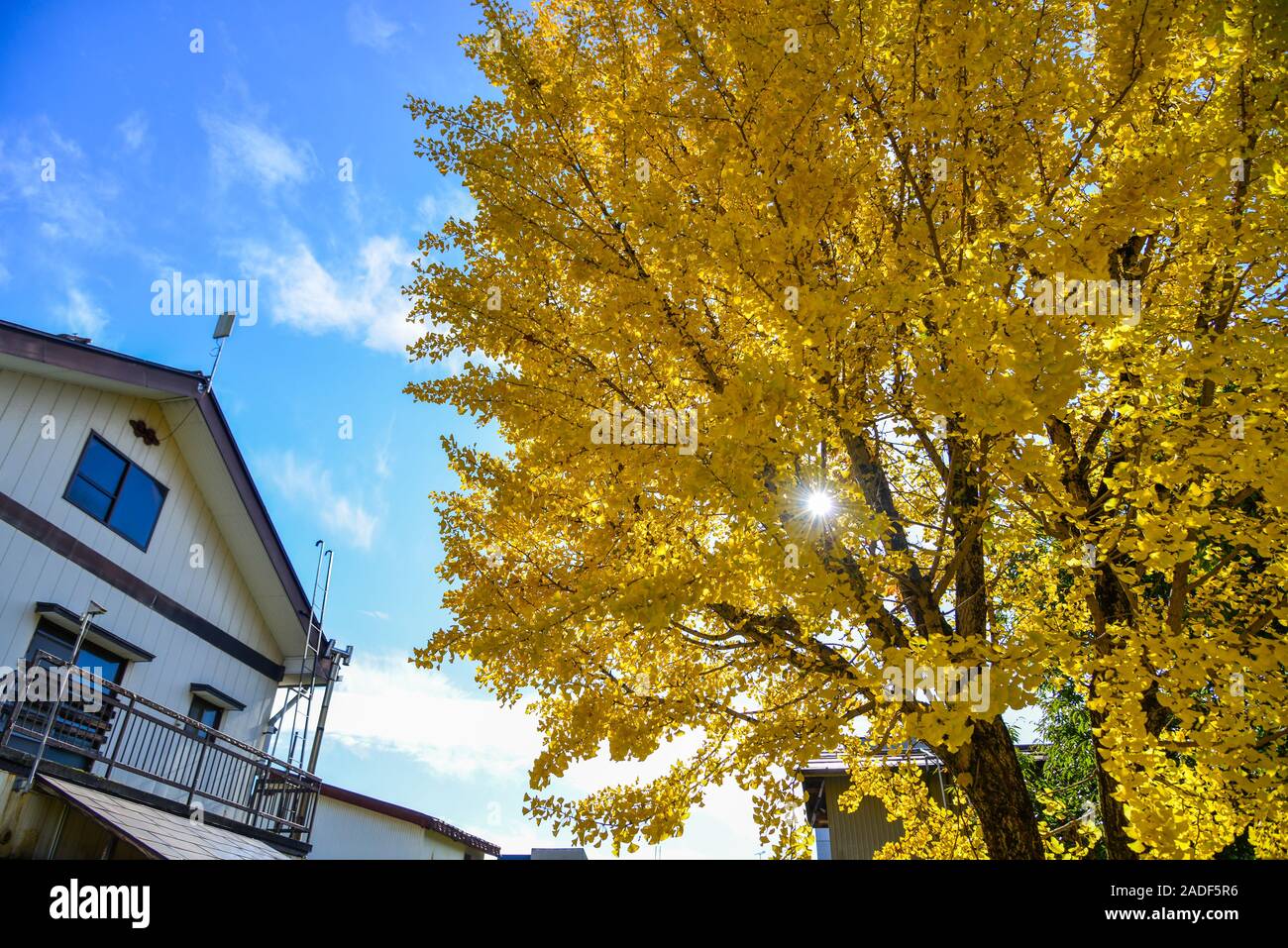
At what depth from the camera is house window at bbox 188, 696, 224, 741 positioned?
34.3 ft

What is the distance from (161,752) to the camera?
8672 mm

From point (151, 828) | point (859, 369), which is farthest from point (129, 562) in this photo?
point (859, 369)

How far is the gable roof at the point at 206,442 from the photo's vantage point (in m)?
8.24

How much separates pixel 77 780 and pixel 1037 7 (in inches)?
431

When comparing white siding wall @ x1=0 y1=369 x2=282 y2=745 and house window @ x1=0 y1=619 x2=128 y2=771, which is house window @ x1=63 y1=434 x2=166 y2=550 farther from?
house window @ x1=0 y1=619 x2=128 y2=771

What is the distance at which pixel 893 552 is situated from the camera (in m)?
4.50

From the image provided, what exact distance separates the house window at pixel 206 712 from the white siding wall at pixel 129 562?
152mm

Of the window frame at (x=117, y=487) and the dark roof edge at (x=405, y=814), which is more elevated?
the window frame at (x=117, y=487)
